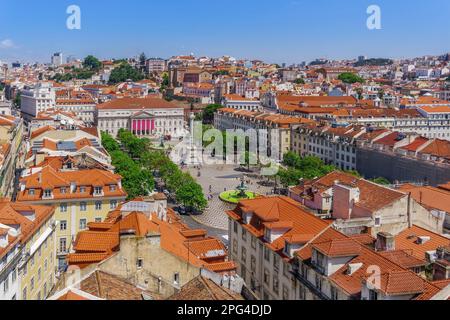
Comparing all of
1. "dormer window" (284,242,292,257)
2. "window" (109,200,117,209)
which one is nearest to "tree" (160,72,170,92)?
"window" (109,200,117,209)

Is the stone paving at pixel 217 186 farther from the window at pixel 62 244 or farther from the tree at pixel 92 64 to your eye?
the tree at pixel 92 64

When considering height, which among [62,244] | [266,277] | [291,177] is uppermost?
[266,277]

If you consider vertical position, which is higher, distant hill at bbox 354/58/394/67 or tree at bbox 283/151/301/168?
distant hill at bbox 354/58/394/67

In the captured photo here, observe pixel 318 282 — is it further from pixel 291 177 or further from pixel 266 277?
pixel 291 177

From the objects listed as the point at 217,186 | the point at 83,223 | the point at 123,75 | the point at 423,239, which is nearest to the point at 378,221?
the point at 423,239

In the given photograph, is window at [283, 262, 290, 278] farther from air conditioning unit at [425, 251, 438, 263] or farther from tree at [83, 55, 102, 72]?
tree at [83, 55, 102, 72]

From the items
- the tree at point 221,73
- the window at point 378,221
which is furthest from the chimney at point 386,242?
the tree at point 221,73

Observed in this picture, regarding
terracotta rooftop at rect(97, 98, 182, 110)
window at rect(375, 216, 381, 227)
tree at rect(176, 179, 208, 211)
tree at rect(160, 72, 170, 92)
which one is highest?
tree at rect(160, 72, 170, 92)
